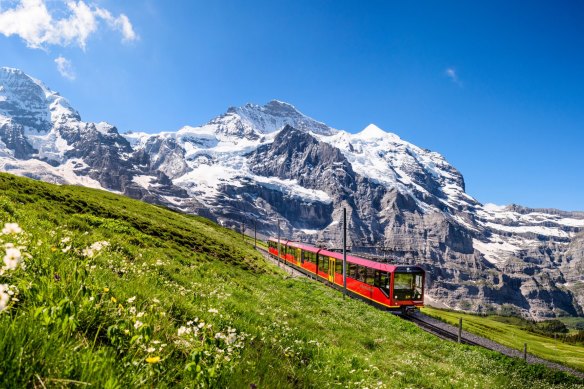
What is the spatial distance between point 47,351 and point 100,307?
1425 millimetres

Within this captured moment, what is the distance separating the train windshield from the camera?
35688 millimetres

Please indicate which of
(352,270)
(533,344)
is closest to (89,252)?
(352,270)

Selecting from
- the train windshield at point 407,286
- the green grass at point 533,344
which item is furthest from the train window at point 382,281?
the green grass at point 533,344

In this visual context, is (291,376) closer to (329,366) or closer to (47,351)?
(329,366)

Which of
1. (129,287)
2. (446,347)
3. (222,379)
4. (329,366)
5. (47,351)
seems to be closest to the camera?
(47,351)

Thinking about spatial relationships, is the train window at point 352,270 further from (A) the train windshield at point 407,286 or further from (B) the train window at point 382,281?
(A) the train windshield at point 407,286

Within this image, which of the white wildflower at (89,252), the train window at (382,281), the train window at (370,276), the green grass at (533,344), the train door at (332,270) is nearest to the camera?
the white wildflower at (89,252)

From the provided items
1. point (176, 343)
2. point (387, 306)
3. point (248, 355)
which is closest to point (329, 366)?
point (248, 355)

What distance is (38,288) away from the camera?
395cm

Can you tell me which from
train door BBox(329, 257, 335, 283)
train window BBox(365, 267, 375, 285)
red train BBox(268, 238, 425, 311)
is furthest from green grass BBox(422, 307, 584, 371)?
train window BBox(365, 267, 375, 285)

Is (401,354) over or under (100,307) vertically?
under

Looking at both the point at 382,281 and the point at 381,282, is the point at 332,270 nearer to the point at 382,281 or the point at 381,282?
the point at 381,282

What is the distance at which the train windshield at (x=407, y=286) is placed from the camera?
35.7m

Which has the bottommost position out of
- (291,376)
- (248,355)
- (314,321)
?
(314,321)
